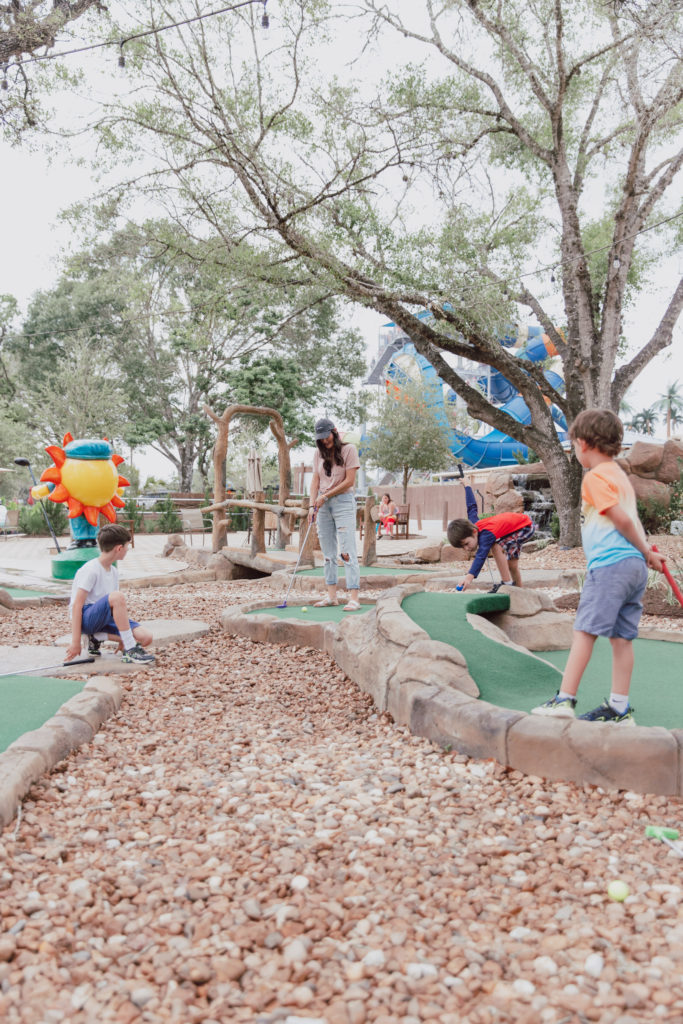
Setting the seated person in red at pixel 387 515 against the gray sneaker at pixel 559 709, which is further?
the seated person in red at pixel 387 515

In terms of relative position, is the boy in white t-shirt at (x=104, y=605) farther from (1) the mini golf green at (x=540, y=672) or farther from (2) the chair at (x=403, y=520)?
(2) the chair at (x=403, y=520)

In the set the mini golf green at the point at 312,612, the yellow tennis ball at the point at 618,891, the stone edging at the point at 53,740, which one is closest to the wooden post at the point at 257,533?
the mini golf green at the point at 312,612

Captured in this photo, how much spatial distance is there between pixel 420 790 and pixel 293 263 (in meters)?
10.1

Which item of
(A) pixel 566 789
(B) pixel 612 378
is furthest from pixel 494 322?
(A) pixel 566 789

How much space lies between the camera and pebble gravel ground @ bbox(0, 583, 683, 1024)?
4.78 feet

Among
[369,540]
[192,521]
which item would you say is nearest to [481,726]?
[369,540]

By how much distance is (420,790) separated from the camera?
7.97 feet

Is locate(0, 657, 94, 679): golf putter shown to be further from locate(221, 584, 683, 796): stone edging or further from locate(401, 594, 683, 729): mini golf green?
locate(401, 594, 683, 729): mini golf green

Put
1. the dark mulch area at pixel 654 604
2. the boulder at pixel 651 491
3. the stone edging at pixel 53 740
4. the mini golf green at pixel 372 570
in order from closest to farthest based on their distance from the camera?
the stone edging at pixel 53 740 → the dark mulch area at pixel 654 604 → the mini golf green at pixel 372 570 → the boulder at pixel 651 491

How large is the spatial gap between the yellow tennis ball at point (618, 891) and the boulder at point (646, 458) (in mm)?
11749

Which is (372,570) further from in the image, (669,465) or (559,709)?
(669,465)

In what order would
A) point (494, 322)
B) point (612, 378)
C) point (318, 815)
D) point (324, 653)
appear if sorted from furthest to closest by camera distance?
1. point (612, 378)
2. point (494, 322)
3. point (324, 653)
4. point (318, 815)

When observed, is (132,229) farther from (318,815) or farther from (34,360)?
(34,360)

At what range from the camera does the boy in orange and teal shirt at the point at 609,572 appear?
261 centimetres
